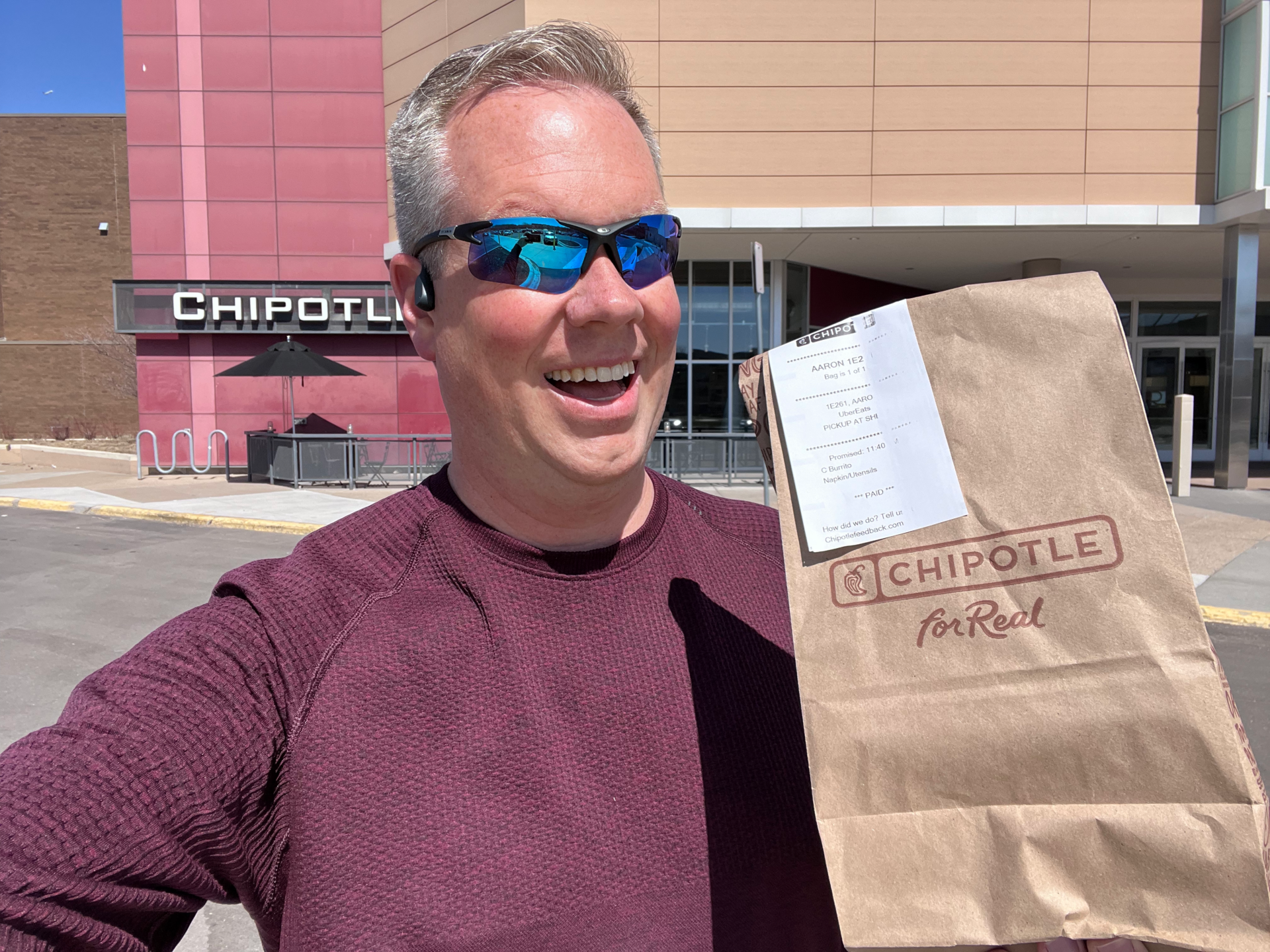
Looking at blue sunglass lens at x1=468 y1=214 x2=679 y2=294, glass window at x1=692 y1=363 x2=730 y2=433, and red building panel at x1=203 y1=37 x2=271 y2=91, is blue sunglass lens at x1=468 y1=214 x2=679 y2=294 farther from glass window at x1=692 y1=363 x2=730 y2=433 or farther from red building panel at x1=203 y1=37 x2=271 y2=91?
red building panel at x1=203 y1=37 x2=271 y2=91

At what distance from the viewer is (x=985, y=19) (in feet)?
49.1

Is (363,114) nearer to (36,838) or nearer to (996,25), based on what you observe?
(996,25)

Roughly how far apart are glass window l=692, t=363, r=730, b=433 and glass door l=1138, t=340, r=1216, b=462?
Result: 1175 cm

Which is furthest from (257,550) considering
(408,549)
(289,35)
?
(289,35)

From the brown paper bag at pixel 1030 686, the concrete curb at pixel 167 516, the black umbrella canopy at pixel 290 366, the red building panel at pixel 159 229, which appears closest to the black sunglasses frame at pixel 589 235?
the brown paper bag at pixel 1030 686

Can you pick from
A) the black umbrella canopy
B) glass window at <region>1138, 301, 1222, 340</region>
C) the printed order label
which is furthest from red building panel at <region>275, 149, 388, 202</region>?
the printed order label

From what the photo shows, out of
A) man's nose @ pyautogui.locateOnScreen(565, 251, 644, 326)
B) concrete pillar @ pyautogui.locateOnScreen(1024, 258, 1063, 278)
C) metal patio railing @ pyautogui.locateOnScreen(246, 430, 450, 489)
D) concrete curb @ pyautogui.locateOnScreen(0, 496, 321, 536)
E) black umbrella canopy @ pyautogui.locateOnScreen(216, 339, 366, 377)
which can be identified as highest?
concrete pillar @ pyautogui.locateOnScreen(1024, 258, 1063, 278)

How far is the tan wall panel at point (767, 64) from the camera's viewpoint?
50.0 feet

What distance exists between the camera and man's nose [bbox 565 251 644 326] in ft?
4.33

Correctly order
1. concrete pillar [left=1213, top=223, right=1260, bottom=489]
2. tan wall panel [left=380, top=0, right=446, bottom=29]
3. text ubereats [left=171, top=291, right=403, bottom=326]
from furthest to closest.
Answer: text ubereats [left=171, top=291, right=403, bottom=326]
tan wall panel [left=380, top=0, right=446, bottom=29]
concrete pillar [left=1213, top=223, right=1260, bottom=489]

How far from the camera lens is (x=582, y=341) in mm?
1330

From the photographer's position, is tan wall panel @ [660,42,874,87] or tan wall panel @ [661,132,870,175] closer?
tan wall panel @ [660,42,874,87]

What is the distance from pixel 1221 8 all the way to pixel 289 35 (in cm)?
1836

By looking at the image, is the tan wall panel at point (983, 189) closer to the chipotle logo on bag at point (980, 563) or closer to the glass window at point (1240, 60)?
the glass window at point (1240, 60)
